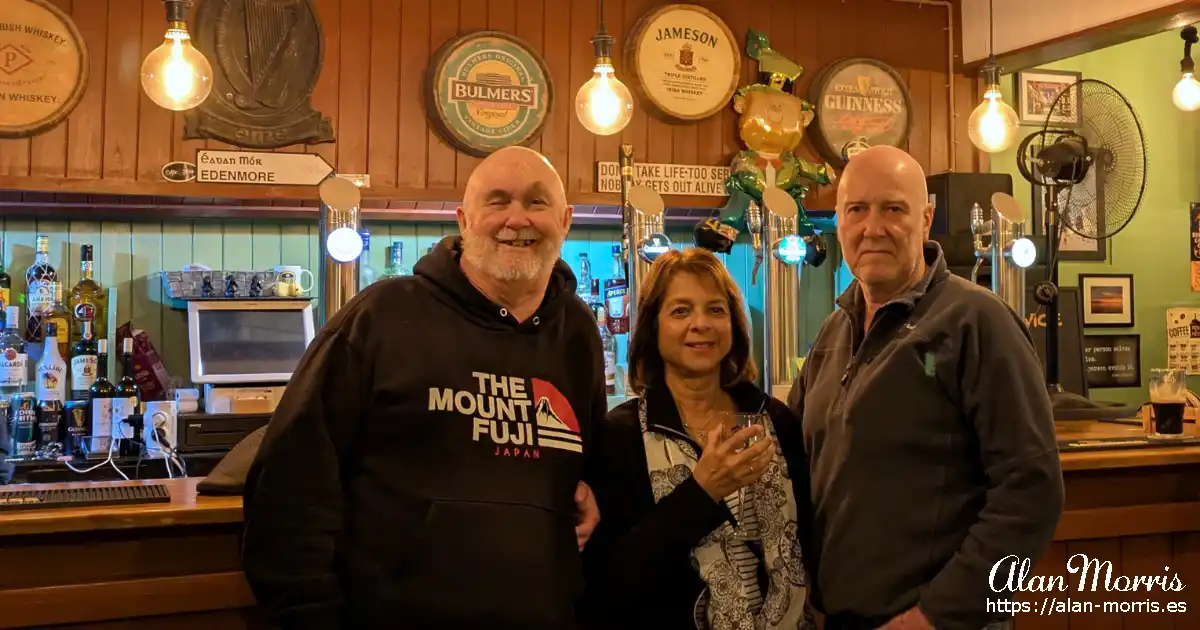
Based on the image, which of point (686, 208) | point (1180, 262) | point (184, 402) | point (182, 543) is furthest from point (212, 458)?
point (1180, 262)

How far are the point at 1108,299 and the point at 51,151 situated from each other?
16.2 feet

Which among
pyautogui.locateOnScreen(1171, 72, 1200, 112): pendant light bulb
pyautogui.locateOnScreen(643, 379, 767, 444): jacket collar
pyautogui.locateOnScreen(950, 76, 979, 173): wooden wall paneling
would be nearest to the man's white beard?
pyautogui.locateOnScreen(643, 379, 767, 444): jacket collar

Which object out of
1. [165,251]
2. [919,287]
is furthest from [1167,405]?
[165,251]

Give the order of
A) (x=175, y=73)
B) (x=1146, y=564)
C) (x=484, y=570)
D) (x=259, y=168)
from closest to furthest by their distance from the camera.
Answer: (x=484, y=570)
(x=1146, y=564)
(x=175, y=73)
(x=259, y=168)

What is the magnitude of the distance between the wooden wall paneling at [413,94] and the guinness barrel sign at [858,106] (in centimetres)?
174

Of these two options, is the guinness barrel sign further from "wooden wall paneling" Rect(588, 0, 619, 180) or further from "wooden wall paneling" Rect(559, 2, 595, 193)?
"wooden wall paneling" Rect(559, 2, 595, 193)

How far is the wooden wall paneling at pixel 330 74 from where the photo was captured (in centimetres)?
387

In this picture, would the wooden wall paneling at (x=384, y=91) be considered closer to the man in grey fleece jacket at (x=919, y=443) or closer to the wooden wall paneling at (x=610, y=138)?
the wooden wall paneling at (x=610, y=138)

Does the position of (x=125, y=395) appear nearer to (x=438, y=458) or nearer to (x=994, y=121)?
(x=438, y=458)

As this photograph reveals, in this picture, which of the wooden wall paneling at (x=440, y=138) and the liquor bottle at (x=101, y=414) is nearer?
the liquor bottle at (x=101, y=414)

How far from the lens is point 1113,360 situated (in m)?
5.32

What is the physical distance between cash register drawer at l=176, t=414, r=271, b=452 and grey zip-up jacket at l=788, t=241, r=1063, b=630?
8.17 feet

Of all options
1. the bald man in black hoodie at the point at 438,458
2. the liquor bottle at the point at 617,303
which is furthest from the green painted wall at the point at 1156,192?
the bald man in black hoodie at the point at 438,458

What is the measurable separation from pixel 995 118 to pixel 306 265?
2.92 m
